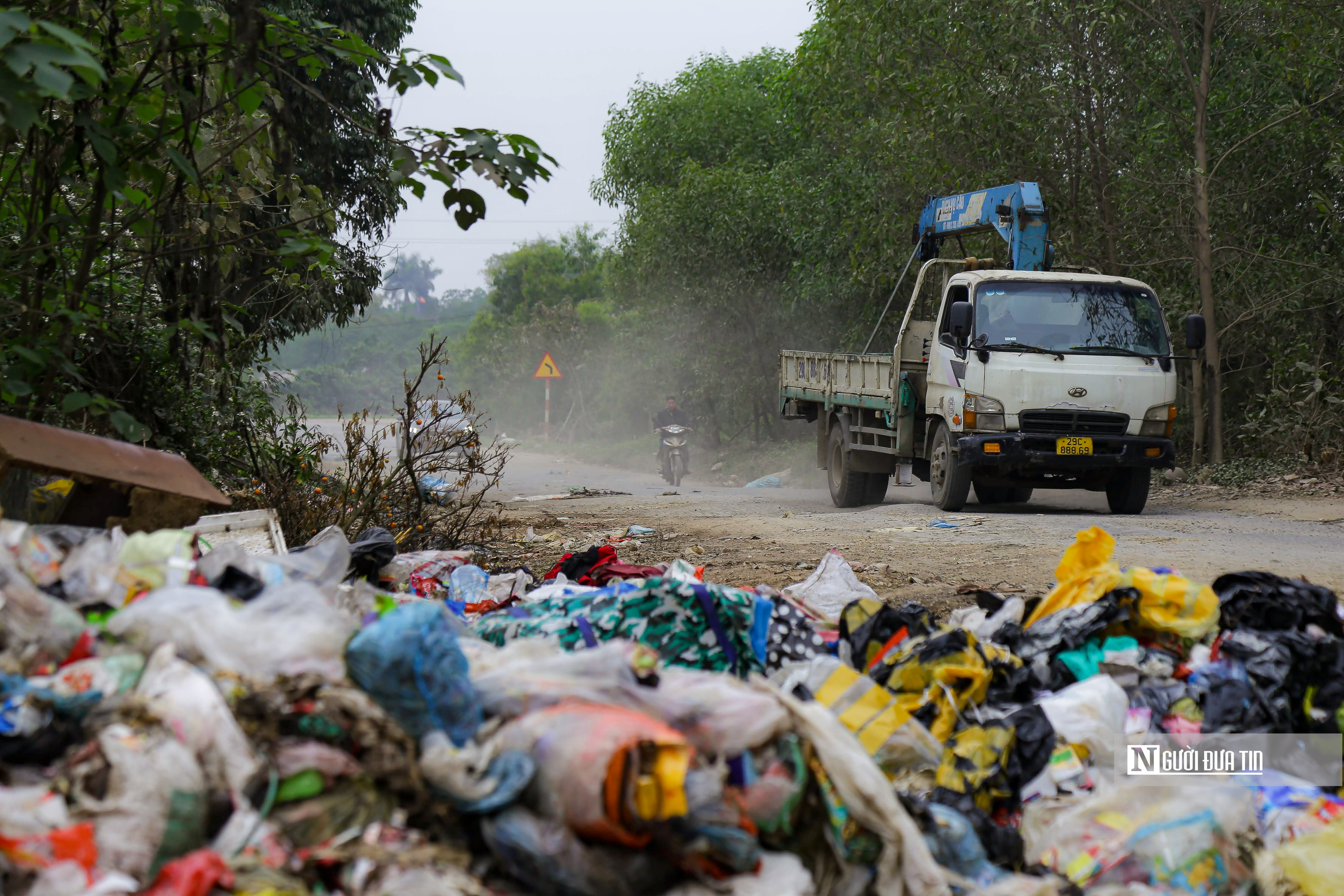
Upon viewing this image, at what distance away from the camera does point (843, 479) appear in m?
12.3

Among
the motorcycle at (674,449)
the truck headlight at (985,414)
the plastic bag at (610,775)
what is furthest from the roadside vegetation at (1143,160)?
the plastic bag at (610,775)

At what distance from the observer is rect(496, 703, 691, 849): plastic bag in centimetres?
225

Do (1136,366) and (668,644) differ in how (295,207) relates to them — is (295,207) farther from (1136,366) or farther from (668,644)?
(1136,366)

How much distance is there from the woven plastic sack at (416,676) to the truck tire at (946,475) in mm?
7606

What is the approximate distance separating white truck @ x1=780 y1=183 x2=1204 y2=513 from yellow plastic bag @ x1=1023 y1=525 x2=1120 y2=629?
525cm

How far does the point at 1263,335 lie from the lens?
46.0 feet

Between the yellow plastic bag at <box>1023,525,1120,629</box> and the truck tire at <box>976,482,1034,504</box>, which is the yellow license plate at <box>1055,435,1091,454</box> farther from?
the yellow plastic bag at <box>1023,525,1120,629</box>

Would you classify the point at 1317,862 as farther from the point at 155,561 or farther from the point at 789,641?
the point at 155,561

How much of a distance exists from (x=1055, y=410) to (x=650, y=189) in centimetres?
1678

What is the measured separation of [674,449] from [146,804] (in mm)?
16835

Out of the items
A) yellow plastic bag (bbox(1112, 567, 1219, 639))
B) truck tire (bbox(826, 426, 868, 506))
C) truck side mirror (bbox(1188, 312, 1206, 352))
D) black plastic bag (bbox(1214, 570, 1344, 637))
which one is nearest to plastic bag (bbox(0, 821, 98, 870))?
yellow plastic bag (bbox(1112, 567, 1219, 639))

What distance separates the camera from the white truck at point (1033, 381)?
30.8 ft

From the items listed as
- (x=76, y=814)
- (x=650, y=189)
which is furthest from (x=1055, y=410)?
(x=650, y=189)

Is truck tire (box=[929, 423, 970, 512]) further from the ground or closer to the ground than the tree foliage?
closer to the ground
